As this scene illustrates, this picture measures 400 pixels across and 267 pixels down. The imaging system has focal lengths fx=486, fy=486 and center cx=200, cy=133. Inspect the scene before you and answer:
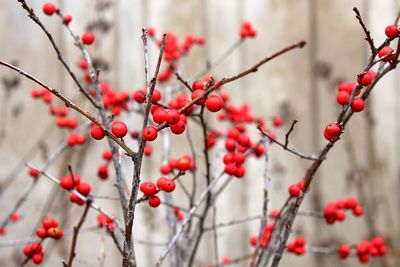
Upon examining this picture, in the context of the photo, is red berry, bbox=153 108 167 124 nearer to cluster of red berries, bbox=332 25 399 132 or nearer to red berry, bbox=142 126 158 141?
red berry, bbox=142 126 158 141

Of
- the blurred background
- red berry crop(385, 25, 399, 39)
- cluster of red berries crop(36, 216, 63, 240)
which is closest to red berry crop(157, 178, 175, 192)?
cluster of red berries crop(36, 216, 63, 240)

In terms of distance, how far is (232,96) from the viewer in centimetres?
154

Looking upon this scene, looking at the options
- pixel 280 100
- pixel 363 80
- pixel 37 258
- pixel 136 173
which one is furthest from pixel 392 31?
pixel 280 100

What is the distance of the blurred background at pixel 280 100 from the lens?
1506 millimetres

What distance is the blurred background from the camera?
1506mm

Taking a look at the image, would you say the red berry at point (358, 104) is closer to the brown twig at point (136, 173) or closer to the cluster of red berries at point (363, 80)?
the cluster of red berries at point (363, 80)

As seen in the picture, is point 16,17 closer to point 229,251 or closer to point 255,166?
point 255,166

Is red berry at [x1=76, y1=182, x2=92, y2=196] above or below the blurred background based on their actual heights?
below

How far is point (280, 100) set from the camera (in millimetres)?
1563

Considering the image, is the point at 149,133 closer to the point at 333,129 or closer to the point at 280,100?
the point at 333,129

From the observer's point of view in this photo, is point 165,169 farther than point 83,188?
Yes

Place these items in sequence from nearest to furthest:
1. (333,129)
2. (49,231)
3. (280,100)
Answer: (333,129), (49,231), (280,100)

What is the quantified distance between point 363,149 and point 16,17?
114 centimetres

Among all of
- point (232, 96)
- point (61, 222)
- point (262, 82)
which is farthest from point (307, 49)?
point (61, 222)
